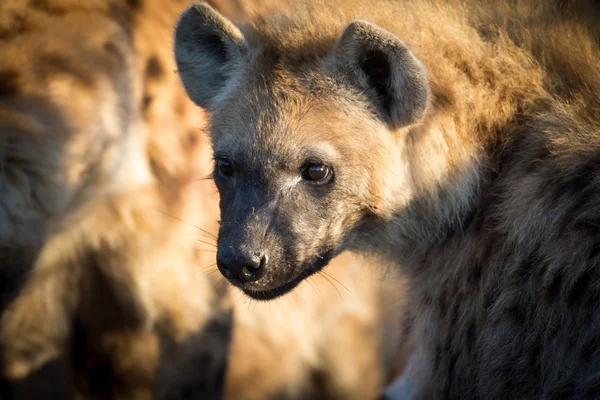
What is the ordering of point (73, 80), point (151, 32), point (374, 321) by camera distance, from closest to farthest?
1. point (73, 80)
2. point (151, 32)
3. point (374, 321)

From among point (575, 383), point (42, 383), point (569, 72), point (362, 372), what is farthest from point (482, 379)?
point (42, 383)

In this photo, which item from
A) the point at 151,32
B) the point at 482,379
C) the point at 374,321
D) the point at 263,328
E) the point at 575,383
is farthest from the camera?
the point at 374,321

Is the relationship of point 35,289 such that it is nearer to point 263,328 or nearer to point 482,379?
point 263,328

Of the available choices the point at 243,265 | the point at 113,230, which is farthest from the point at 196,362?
the point at 243,265

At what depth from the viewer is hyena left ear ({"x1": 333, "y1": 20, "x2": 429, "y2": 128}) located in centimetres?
172

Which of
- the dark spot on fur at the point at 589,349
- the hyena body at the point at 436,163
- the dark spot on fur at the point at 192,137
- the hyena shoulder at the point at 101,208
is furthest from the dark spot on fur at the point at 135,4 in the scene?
the dark spot on fur at the point at 589,349

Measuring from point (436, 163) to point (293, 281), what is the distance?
0.43 metres

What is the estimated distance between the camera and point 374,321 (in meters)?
2.99

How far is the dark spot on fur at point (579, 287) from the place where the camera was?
1642 mm

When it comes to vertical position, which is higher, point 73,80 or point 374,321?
point 73,80

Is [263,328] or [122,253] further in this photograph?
[263,328]

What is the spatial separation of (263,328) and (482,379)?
3.42 feet

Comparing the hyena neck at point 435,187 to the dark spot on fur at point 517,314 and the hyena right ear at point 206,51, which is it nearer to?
the dark spot on fur at point 517,314

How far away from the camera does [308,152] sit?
1.81 m
